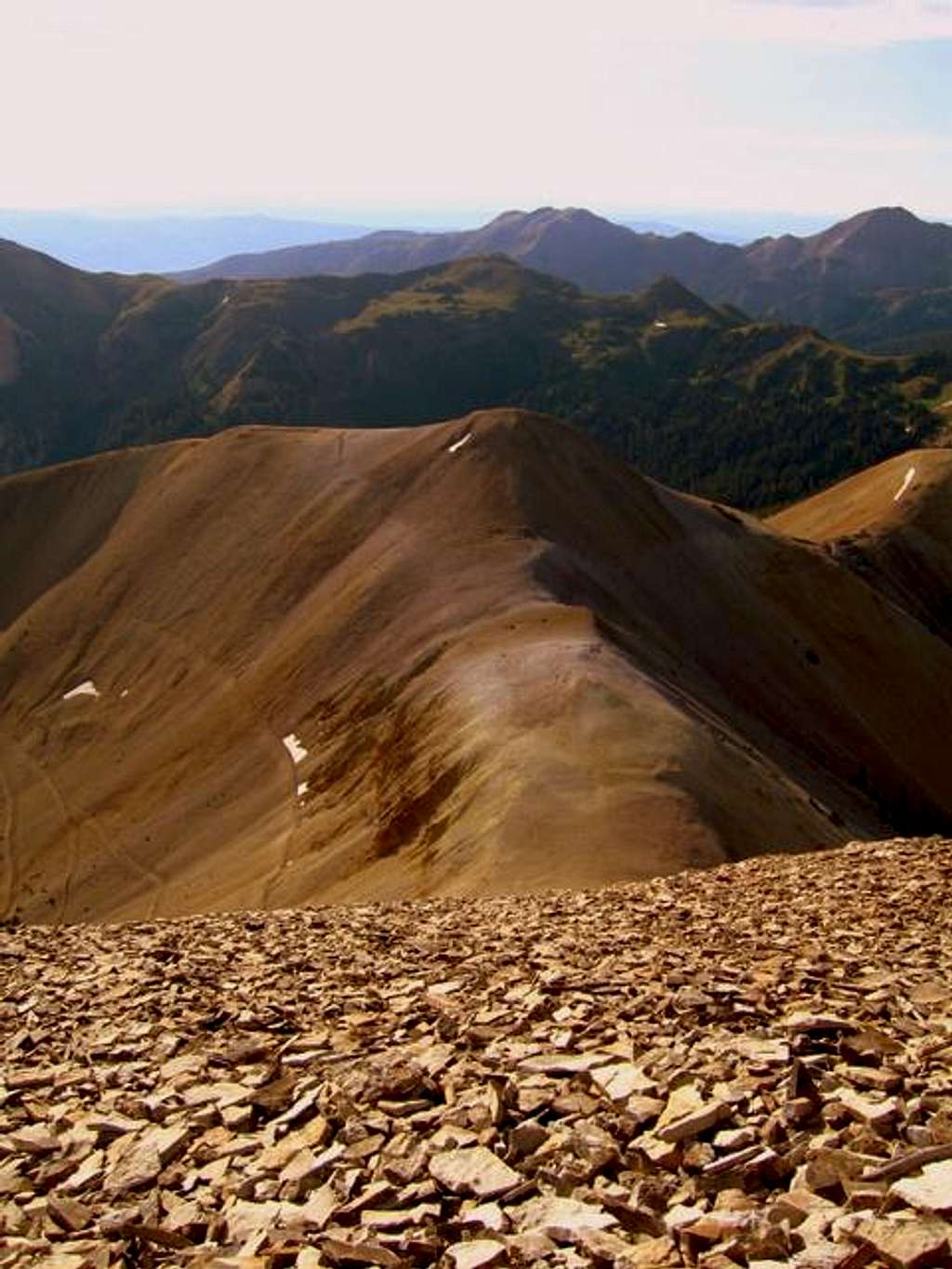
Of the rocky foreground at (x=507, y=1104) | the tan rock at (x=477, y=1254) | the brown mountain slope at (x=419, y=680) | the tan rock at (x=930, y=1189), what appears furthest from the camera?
the brown mountain slope at (x=419, y=680)

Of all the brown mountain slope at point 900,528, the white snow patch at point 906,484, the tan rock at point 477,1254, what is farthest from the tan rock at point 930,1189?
the white snow patch at point 906,484

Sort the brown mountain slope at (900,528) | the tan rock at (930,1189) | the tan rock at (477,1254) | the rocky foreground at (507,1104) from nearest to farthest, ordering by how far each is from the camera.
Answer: the tan rock at (930,1189) → the tan rock at (477,1254) → the rocky foreground at (507,1104) → the brown mountain slope at (900,528)

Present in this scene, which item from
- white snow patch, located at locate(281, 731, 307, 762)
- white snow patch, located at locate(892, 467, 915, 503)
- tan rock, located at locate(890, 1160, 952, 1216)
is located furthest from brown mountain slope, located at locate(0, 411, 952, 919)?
white snow patch, located at locate(892, 467, 915, 503)

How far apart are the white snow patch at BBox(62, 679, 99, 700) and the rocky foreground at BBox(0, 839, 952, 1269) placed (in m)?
69.3

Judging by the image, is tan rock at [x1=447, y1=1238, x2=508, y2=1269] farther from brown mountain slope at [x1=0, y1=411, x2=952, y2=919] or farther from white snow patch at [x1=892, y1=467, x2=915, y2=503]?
white snow patch at [x1=892, y1=467, x2=915, y2=503]

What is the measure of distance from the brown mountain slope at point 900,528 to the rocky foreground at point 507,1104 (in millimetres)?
109090

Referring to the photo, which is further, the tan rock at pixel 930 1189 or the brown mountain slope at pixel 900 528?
the brown mountain slope at pixel 900 528

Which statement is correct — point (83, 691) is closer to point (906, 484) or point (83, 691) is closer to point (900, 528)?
point (900, 528)

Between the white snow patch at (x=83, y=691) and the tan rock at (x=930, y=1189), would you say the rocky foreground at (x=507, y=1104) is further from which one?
the white snow patch at (x=83, y=691)

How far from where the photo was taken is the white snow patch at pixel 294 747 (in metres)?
66.0

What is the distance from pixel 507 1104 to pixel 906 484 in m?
142

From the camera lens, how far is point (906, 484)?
143750 millimetres

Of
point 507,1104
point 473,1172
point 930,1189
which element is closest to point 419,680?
point 507,1104

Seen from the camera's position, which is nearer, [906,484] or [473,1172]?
[473,1172]
